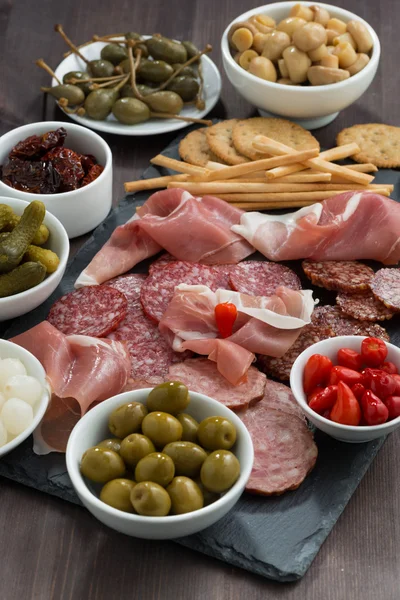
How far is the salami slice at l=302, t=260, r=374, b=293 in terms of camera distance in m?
2.67

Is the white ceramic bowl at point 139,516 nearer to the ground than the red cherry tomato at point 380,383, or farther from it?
nearer to the ground

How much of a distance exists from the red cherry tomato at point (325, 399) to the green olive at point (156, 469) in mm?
476

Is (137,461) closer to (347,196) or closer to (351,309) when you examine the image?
(351,309)

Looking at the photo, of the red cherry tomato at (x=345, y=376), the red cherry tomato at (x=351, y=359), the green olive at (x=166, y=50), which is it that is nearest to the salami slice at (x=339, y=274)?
the red cherry tomato at (x=351, y=359)

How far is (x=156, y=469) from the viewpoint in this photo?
1.85 m

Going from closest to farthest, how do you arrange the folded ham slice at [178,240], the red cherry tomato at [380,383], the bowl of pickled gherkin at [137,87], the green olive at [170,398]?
the green olive at [170,398]
the red cherry tomato at [380,383]
the folded ham slice at [178,240]
the bowl of pickled gherkin at [137,87]

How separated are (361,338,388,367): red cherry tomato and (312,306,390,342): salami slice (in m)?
0.29

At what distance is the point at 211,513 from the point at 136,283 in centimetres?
110

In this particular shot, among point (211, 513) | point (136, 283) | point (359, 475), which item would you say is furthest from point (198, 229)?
point (211, 513)

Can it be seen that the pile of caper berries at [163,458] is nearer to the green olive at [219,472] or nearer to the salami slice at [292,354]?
the green olive at [219,472]

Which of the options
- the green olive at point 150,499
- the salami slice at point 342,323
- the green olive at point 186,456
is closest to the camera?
the green olive at point 150,499

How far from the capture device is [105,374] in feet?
7.58

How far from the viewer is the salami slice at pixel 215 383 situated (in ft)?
7.50

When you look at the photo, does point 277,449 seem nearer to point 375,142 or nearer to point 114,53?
point 375,142
